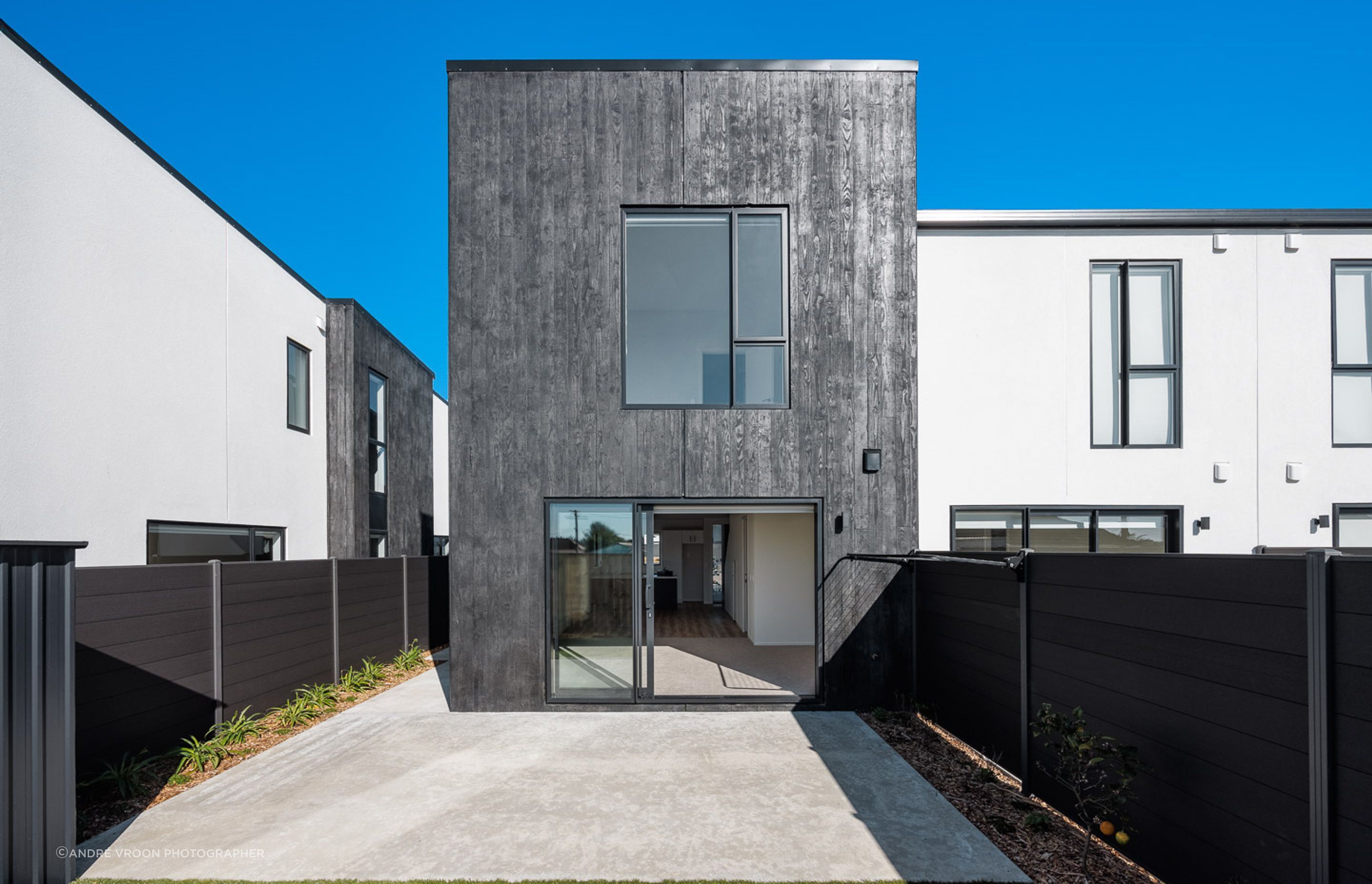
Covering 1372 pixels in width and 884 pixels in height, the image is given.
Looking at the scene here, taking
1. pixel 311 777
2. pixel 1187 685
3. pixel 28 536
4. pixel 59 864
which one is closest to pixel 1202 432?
pixel 1187 685

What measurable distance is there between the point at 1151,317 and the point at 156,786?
32.4 ft

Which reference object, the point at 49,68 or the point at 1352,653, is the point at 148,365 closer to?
the point at 49,68

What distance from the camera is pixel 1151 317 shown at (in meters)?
7.46

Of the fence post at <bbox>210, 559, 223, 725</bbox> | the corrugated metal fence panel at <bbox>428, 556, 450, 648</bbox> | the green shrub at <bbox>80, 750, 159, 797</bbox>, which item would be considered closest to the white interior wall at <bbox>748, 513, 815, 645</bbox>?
the corrugated metal fence panel at <bbox>428, 556, 450, 648</bbox>

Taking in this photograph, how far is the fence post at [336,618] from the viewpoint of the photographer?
7.56 m

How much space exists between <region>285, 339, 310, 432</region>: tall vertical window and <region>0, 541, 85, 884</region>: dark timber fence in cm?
627

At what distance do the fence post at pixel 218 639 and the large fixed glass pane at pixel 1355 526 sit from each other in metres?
10.8

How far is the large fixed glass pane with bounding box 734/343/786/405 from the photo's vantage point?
22.1 feet

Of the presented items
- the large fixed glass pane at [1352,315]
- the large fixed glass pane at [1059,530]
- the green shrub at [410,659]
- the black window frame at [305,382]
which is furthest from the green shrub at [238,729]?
the large fixed glass pane at [1352,315]

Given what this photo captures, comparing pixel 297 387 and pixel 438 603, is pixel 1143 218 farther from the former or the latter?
pixel 438 603

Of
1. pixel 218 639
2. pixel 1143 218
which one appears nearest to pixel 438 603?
pixel 218 639

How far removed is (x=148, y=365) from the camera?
664 cm

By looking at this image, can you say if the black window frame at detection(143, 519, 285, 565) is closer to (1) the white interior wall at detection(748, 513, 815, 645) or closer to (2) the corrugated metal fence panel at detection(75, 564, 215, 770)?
(2) the corrugated metal fence panel at detection(75, 564, 215, 770)

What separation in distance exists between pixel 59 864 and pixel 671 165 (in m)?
6.57
